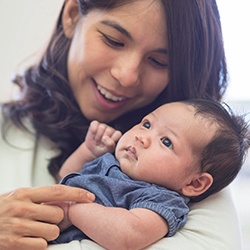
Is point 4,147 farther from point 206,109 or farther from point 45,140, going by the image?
point 206,109

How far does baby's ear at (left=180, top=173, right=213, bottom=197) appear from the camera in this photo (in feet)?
3.25

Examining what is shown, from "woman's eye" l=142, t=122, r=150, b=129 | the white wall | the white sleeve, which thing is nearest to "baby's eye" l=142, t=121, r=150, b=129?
"woman's eye" l=142, t=122, r=150, b=129

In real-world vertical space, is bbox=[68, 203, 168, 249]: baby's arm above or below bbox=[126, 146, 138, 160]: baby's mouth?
below

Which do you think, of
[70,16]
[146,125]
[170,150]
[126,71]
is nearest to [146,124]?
[146,125]

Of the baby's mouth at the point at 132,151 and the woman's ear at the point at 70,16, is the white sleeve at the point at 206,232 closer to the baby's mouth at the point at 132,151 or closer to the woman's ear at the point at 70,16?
the baby's mouth at the point at 132,151

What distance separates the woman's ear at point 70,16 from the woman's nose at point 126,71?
289 mm

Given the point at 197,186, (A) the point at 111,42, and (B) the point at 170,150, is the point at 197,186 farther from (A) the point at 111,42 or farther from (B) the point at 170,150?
(A) the point at 111,42

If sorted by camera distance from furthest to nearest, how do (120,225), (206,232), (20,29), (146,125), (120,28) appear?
(20,29) → (120,28) → (146,125) → (206,232) → (120,225)

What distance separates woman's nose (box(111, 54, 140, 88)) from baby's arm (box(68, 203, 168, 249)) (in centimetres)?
43

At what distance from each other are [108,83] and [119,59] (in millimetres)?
83

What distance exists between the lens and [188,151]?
979 mm

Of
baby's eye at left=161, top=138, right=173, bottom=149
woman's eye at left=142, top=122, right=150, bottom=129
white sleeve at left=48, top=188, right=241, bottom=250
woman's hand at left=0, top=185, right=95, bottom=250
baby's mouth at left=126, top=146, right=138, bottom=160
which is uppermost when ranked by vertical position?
woman's eye at left=142, top=122, right=150, bottom=129

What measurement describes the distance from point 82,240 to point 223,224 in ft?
1.06

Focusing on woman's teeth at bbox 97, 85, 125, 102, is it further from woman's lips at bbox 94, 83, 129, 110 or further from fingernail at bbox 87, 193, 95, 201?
fingernail at bbox 87, 193, 95, 201
